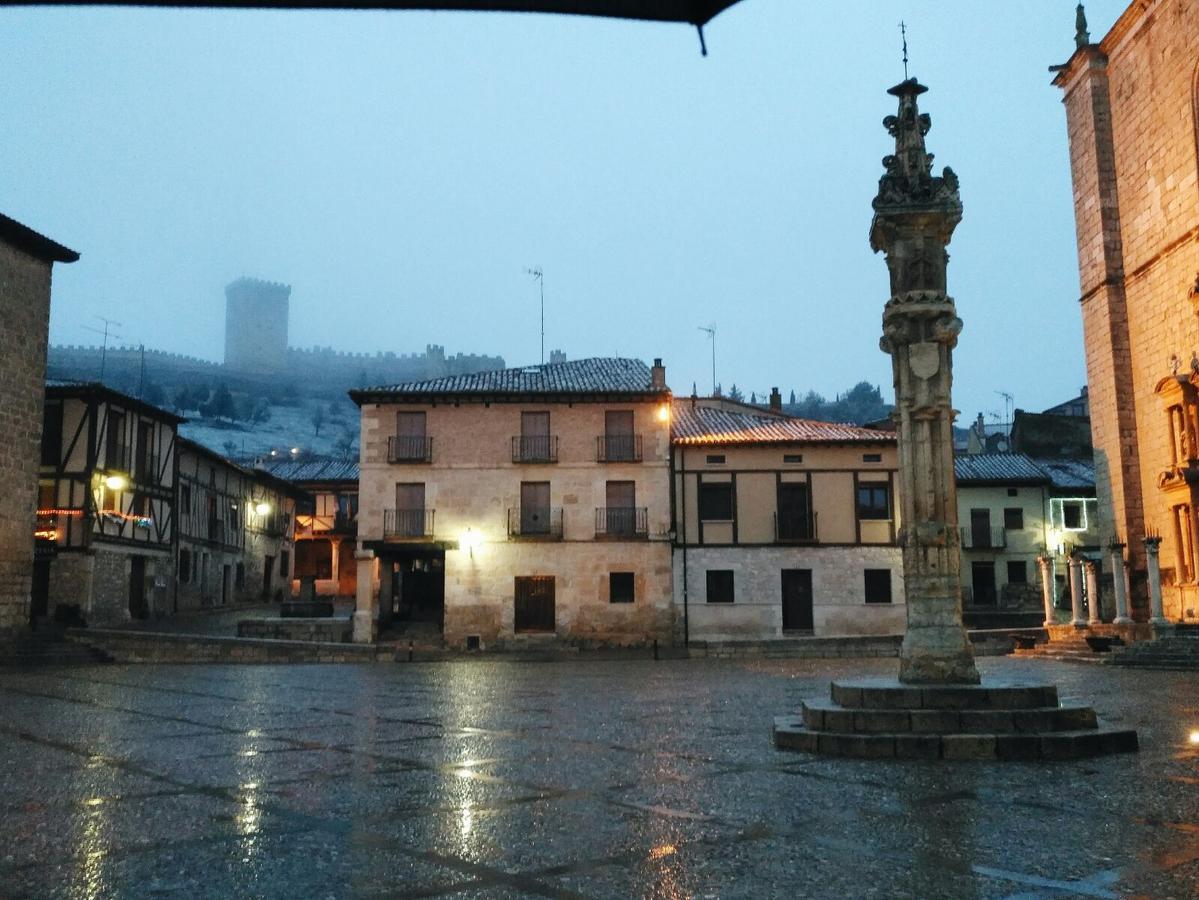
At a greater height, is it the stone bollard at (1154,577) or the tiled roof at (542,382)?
the tiled roof at (542,382)

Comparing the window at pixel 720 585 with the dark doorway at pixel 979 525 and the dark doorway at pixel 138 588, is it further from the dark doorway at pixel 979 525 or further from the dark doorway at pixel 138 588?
the dark doorway at pixel 138 588

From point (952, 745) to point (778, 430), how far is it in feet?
86.6

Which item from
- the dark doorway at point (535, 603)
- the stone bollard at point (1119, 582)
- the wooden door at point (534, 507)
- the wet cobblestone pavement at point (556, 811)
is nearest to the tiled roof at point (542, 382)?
the wooden door at point (534, 507)

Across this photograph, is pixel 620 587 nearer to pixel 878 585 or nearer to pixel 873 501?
pixel 878 585

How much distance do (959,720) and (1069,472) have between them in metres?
43.3

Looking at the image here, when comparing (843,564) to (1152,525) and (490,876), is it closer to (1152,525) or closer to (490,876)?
(1152,525)

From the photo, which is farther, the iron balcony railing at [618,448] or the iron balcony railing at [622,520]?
the iron balcony railing at [618,448]

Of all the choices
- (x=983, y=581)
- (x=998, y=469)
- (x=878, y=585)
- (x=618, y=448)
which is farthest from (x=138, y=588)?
(x=998, y=469)

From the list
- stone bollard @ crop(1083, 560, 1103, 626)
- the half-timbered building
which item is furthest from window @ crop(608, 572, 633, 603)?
the half-timbered building

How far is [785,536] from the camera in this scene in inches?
1310

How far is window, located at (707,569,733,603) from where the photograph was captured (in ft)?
108

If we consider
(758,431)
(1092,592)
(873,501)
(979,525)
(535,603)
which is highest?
(758,431)

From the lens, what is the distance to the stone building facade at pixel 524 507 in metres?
32.0

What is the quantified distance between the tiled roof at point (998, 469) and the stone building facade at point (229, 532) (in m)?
31.2
